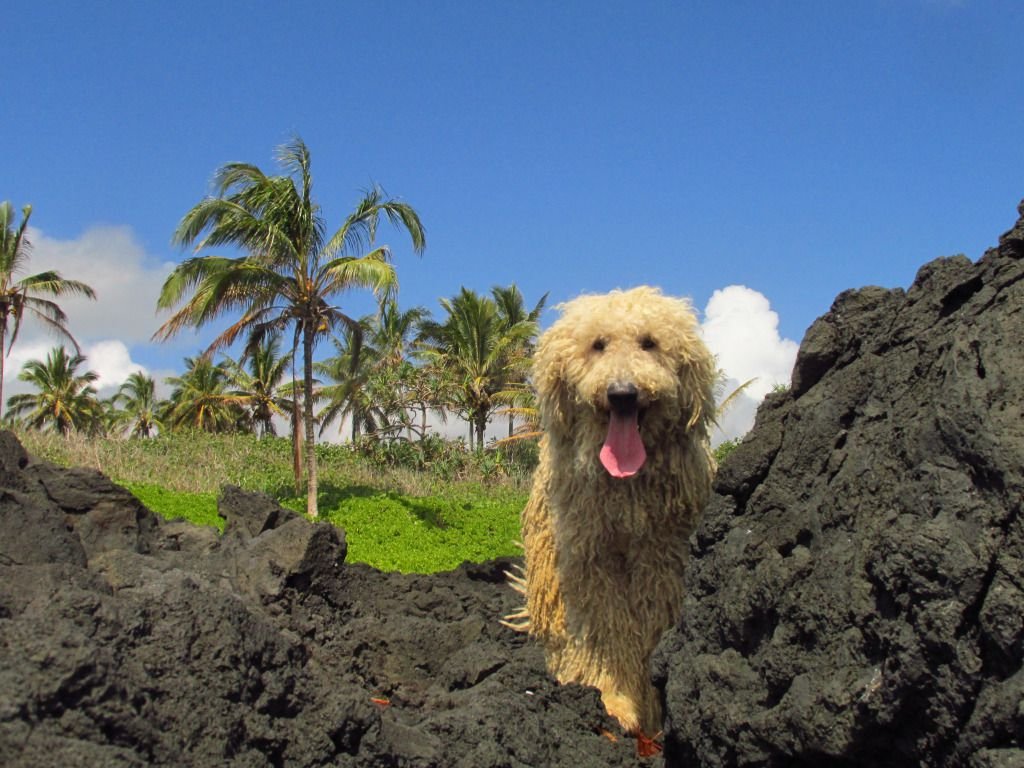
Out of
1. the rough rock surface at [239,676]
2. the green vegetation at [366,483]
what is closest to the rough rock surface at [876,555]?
the rough rock surface at [239,676]

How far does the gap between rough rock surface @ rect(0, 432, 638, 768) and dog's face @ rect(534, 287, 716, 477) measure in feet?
4.04

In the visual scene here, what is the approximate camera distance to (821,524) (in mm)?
3246

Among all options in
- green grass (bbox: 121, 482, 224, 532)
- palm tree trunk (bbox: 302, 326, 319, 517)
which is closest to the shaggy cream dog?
green grass (bbox: 121, 482, 224, 532)

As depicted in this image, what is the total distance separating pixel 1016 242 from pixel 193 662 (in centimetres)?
316

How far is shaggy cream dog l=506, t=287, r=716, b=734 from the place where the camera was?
170 inches

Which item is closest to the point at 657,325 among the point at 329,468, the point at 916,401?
the point at 916,401

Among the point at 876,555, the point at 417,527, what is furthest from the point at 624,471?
the point at 417,527

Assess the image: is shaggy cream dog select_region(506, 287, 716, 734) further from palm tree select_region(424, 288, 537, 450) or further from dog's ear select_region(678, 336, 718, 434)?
palm tree select_region(424, 288, 537, 450)

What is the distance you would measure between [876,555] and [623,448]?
155 cm

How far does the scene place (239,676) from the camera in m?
3.22

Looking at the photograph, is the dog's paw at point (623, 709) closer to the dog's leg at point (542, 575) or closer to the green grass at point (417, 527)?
the dog's leg at point (542, 575)

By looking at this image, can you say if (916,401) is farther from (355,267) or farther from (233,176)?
(233,176)

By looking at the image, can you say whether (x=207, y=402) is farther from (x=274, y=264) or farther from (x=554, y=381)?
(x=554, y=381)

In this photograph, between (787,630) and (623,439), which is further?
(623,439)
